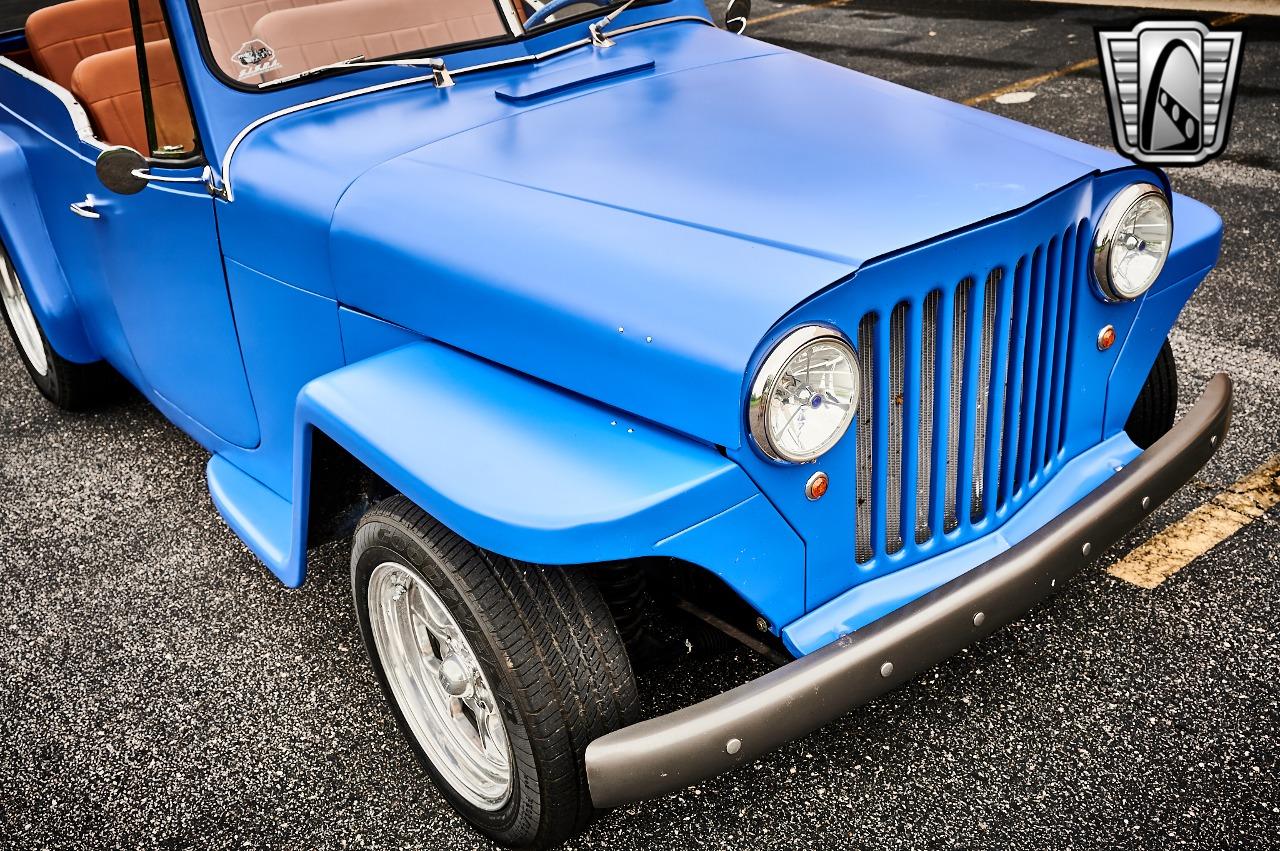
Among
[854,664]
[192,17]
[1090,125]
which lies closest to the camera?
[854,664]

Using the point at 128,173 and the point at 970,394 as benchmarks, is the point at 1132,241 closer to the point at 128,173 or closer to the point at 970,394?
the point at 970,394

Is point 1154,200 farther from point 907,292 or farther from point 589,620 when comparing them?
point 589,620

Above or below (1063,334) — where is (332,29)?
above

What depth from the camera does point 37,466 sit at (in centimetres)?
364

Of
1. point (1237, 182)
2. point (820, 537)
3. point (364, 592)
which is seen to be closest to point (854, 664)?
point (820, 537)

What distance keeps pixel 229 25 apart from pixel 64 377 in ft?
5.66

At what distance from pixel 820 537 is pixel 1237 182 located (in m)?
3.98

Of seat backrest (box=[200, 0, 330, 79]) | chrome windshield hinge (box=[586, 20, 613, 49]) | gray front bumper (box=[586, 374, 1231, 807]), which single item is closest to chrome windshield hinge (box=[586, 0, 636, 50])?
chrome windshield hinge (box=[586, 20, 613, 49])

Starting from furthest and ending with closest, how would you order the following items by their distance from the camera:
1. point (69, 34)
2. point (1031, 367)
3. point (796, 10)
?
point (796, 10) < point (69, 34) < point (1031, 367)

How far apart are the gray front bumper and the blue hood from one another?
0.40 m

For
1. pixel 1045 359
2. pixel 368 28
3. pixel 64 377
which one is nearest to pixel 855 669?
pixel 1045 359

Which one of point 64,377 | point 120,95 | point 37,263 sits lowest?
point 64,377

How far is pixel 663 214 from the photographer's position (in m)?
1.98

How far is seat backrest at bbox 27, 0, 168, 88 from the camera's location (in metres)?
3.62
